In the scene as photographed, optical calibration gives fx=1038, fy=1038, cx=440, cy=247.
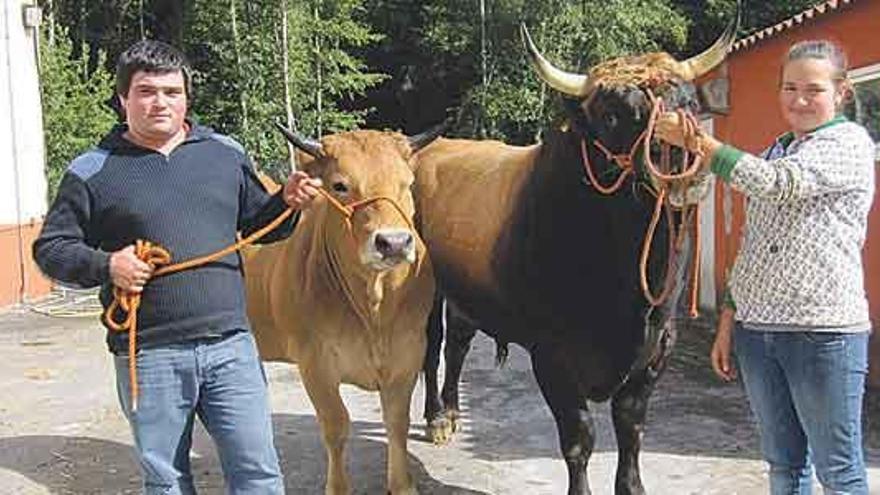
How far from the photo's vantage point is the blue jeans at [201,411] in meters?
3.31

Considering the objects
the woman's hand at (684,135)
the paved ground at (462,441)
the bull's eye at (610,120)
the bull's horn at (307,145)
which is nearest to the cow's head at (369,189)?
the bull's horn at (307,145)

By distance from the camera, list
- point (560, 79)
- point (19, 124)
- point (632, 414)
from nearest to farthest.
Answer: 1. point (560, 79)
2. point (632, 414)
3. point (19, 124)

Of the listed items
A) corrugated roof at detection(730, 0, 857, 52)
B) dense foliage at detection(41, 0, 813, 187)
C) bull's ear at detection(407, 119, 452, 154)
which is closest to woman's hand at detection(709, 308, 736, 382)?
bull's ear at detection(407, 119, 452, 154)

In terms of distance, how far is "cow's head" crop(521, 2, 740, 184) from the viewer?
378cm

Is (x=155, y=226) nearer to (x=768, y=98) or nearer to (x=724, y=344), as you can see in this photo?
(x=724, y=344)

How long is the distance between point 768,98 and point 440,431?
17.9 ft

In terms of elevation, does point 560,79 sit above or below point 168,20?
below

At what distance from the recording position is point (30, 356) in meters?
9.35

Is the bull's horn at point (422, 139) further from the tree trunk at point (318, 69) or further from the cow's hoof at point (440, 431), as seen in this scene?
the tree trunk at point (318, 69)

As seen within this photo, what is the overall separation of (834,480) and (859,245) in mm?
770

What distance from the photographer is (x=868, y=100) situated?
774 cm

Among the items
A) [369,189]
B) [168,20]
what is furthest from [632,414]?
[168,20]

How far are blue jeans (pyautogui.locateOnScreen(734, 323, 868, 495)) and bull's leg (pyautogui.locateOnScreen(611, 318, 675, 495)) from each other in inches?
38.3

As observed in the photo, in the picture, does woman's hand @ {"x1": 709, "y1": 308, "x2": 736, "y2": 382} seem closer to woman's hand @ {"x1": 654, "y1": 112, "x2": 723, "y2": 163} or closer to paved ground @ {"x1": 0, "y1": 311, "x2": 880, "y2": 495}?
woman's hand @ {"x1": 654, "y1": 112, "x2": 723, "y2": 163}
